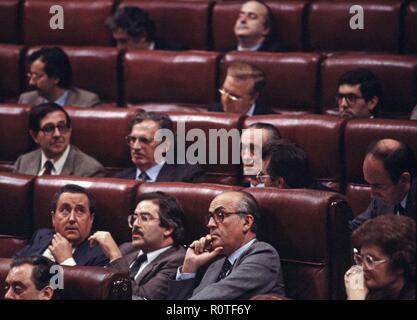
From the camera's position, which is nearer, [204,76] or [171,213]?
[171,213]

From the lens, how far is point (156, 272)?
1.05m

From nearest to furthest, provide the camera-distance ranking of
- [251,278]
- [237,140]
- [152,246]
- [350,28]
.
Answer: [251,278]
[152,246]
[237,140]
[350,28]

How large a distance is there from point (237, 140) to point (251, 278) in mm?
275

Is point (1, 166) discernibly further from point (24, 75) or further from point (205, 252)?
point (205, 252)

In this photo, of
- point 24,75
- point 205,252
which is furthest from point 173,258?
point 24,75

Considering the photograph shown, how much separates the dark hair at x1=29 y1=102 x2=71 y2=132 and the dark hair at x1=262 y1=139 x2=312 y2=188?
0.99 ft

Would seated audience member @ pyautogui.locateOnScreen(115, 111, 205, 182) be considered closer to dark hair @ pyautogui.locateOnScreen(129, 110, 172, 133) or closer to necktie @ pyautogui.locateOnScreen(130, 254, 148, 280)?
dark hair @ pyautogui.locateOnScreen(129, 110, 172, 133)

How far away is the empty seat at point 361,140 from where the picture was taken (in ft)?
3.61

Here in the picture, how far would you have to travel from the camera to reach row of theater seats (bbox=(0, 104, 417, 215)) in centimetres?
113

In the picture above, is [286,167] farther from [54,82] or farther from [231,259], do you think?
[54,82]

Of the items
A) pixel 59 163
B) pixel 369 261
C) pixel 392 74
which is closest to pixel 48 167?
pixel 59 163

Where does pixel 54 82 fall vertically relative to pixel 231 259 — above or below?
above

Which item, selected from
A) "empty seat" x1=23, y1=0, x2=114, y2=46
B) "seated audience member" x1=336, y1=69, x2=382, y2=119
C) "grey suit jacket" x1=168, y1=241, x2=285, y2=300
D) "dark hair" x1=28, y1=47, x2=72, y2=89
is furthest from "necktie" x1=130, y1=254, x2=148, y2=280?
"empty seat" x1=23, y1=0, x2=114, y2=46

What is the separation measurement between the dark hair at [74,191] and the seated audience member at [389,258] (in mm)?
340
